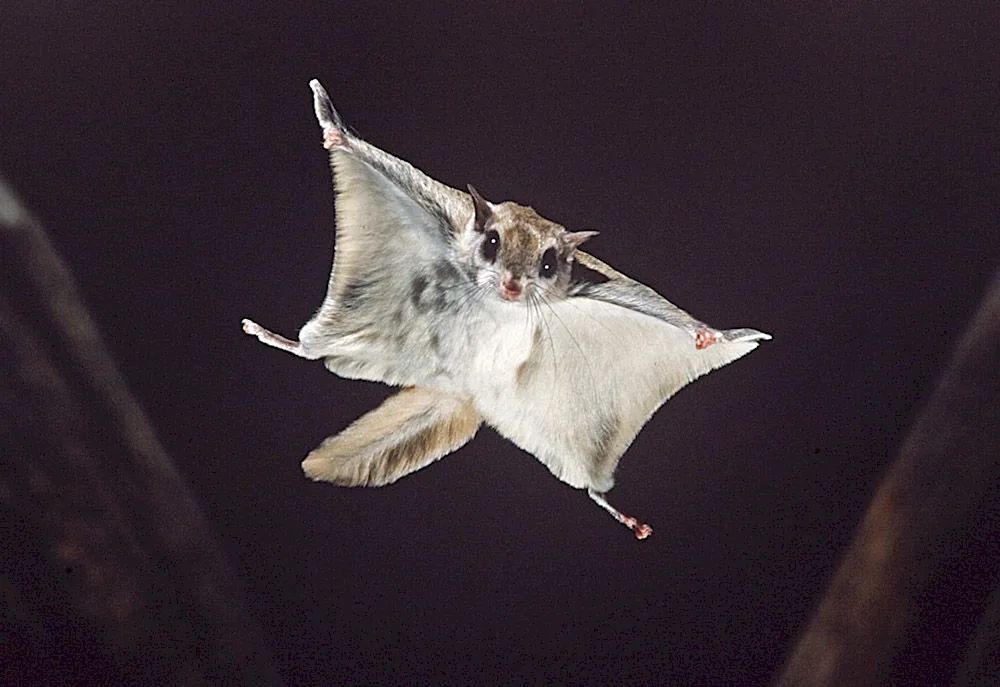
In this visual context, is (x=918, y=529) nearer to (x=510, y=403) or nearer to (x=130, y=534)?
(x=510, y=403)

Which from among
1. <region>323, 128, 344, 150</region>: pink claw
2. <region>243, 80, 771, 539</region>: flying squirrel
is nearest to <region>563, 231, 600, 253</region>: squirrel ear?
<region>243, 80, 771, 539</region>: flying squirrel

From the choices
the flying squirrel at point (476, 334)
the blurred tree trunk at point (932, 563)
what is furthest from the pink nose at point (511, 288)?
the blurred tree trunk at point (932, 563)

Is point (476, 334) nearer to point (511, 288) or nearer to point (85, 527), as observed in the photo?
point (511, 288)

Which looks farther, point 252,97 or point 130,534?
point 130,534

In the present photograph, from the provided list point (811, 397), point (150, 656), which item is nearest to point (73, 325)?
point (150, 656)

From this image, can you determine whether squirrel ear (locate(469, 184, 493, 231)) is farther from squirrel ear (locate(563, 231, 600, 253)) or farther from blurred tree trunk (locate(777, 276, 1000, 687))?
blurred tree trunk (locate(777, 276, 1000, 687))
